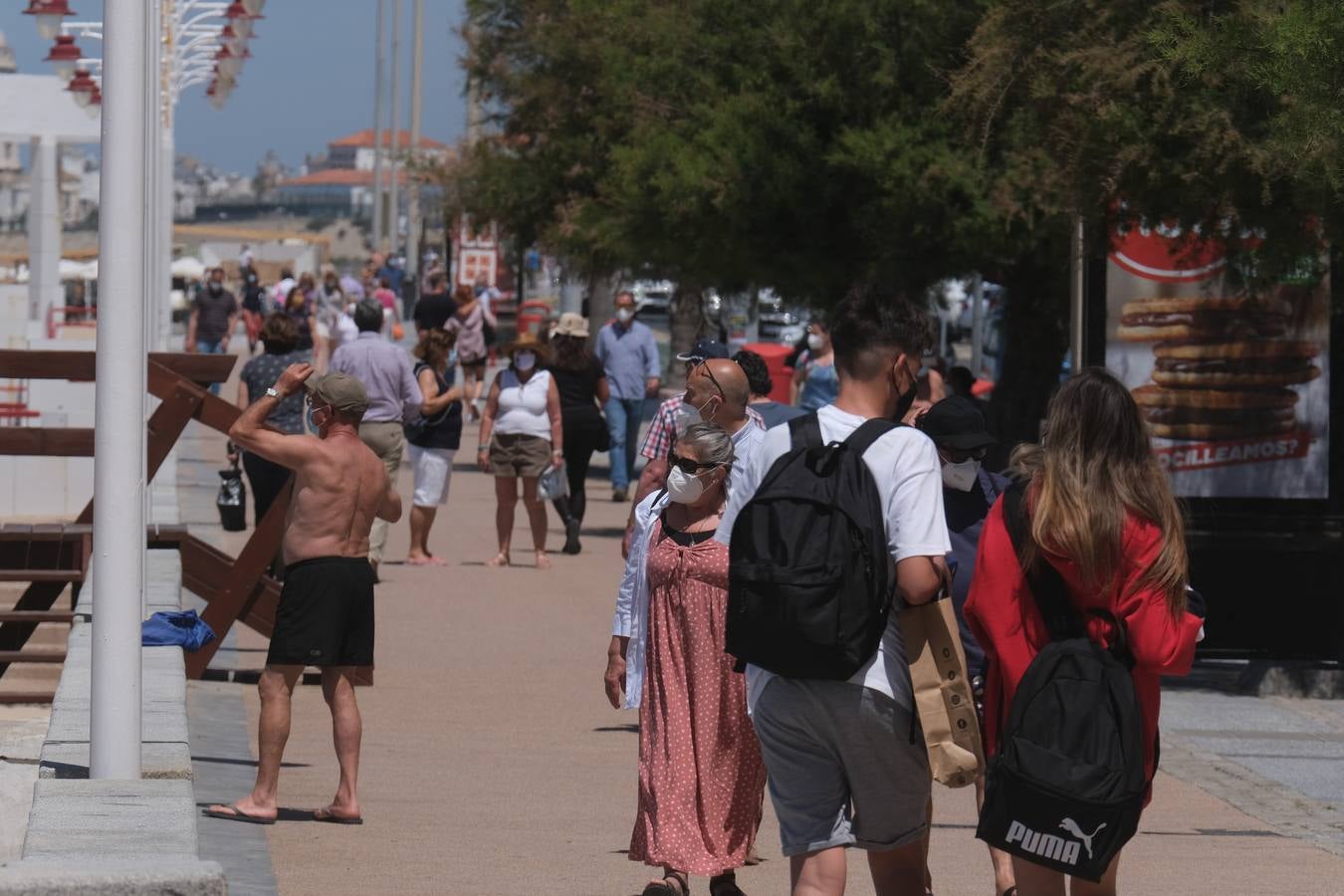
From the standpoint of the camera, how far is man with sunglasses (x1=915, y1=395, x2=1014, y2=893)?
6.21 metres

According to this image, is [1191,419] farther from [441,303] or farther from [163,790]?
[441,303]

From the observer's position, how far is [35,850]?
4.84 metres

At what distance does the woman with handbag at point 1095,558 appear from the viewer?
15.4 feet

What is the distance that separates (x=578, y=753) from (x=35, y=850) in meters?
4.66

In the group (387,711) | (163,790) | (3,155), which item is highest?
(3,155)

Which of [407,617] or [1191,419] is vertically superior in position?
[1191,419]

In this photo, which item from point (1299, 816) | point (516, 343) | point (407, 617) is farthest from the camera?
point (516, 343)

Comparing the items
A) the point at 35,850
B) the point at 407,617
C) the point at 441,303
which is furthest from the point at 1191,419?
the point at 441,303

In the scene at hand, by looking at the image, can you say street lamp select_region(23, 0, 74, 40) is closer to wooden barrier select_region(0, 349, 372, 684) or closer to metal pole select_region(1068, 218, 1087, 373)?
wooden barrier select_region(0, 349, 372, 684)

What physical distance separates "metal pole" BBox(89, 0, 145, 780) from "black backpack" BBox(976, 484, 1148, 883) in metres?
2.55

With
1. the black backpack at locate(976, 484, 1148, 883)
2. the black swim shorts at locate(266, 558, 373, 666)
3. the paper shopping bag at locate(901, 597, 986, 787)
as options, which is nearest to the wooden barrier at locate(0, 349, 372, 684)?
the black swim shorts at locate(266, 558, 373, 666)

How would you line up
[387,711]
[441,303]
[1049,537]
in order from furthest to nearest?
[441,303] → [387,711] → [1049,537]

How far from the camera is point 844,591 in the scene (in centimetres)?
470

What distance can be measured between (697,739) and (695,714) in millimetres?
74
